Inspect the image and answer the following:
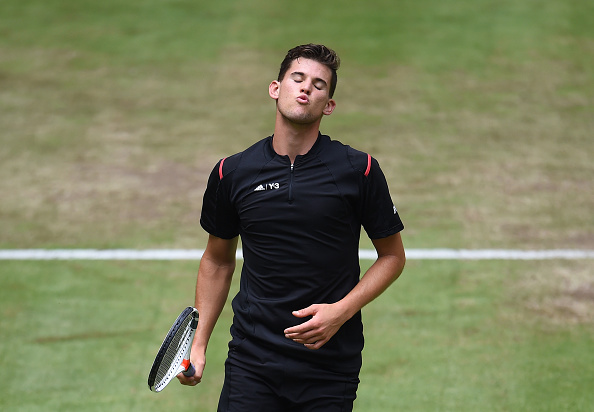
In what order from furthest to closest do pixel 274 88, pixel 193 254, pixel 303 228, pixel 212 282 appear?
1. pixel 193 254
2. pixel 212 282
3. pixel 274 88
4. pixel 303 228

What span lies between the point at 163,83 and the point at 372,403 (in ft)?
21.2

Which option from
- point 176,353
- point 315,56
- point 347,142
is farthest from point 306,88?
point 347,142

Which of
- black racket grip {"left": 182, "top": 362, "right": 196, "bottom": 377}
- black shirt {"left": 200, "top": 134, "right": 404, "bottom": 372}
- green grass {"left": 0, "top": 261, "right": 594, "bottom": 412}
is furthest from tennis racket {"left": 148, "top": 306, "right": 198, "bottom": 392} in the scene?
green grass {"left": 0, "top": 261, "right": 594, "bottom": 412}

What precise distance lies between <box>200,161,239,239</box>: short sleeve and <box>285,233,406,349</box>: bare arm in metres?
0.63

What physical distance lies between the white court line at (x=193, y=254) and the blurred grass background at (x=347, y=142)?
0.44ft

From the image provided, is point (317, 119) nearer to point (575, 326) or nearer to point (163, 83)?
point (575, 326)

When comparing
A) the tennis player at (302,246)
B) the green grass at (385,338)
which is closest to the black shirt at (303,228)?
the tennis player at (302,246)

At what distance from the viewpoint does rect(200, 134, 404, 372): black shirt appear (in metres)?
4.23

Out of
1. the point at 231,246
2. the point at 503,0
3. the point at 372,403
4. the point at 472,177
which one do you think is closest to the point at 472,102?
the point at 472,177

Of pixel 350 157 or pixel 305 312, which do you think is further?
pixel 350 157

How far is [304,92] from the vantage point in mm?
4246

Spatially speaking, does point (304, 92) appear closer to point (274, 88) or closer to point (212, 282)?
point (274, 88)

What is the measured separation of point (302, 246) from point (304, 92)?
2.32 ft

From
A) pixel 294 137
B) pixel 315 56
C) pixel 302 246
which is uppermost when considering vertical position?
pixel 315 56
